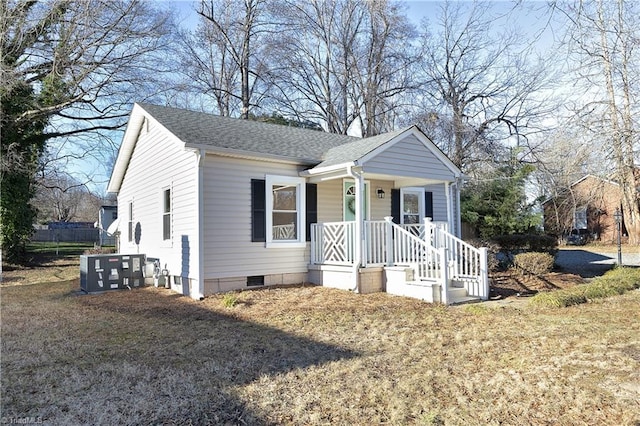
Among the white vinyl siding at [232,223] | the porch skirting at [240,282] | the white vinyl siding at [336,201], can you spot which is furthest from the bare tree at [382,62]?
the white vinyl siding at [232,223]

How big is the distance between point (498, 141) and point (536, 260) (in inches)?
395

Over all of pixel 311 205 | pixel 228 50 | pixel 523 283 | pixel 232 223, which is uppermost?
pixel 228 50

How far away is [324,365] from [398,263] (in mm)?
5297

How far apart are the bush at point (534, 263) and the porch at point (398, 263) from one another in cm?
382

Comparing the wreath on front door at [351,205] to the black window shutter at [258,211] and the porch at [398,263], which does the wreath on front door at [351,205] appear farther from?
the black window shutter at [258,211]

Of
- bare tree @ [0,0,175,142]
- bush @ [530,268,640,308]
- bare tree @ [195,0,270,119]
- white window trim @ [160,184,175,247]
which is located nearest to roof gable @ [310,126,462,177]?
white window trim @ [160,184,175,247]

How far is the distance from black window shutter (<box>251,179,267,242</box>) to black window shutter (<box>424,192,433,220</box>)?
5641mm

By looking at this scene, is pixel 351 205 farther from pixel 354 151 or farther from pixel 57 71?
pixel 57 71

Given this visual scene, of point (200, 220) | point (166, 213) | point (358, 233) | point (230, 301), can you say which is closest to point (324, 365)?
point (230, 301)

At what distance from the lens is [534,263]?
12391mm

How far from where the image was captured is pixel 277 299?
839cm

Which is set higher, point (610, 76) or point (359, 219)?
point (610, 76)

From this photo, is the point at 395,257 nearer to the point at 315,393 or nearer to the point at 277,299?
the point at 277,299

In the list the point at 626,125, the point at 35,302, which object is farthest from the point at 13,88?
the point at 626,125
